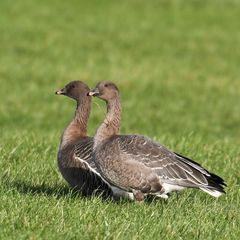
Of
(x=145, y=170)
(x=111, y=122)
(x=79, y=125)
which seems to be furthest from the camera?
(x=79, y=125)

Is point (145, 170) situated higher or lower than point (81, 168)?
higher

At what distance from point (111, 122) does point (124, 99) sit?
12975 millimetres

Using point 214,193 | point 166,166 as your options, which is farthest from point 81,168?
point 214,193

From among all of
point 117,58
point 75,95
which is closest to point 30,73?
point 117,58

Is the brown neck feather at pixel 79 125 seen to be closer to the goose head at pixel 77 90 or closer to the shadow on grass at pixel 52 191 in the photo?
the goose head at pixel 77 90

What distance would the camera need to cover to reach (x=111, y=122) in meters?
8.76

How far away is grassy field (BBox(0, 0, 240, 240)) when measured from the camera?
24.1 feet

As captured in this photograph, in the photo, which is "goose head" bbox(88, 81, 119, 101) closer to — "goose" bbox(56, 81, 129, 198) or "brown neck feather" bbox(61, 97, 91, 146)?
"goose" bbox(56, 81, 129, 198)

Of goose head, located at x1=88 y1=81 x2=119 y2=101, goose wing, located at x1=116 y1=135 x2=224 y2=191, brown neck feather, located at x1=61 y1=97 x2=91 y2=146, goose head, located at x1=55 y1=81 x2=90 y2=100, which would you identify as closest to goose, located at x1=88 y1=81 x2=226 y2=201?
goose wing, located at x1=116 y1=135 x2=224 y2=191

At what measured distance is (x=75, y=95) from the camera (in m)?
9.85

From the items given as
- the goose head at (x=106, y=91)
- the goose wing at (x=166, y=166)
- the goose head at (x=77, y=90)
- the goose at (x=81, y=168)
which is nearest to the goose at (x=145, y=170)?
the goose wing at (x=166, y=166)

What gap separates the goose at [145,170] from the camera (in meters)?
8.20

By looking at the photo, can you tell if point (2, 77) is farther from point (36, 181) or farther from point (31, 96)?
point (36, 181)

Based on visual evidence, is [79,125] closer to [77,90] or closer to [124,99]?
[77,90]
